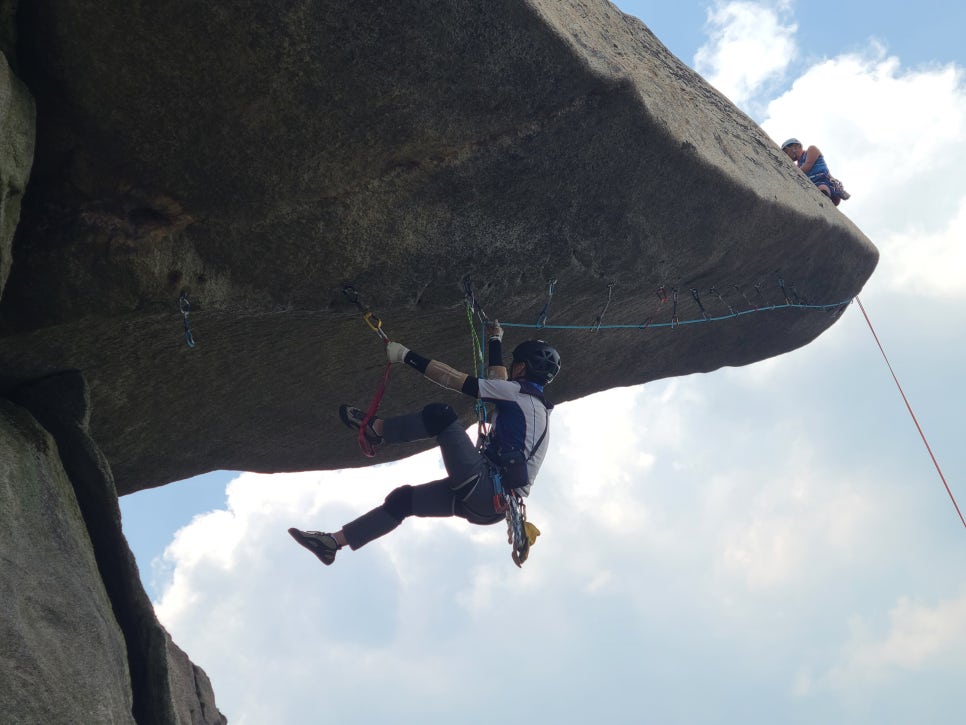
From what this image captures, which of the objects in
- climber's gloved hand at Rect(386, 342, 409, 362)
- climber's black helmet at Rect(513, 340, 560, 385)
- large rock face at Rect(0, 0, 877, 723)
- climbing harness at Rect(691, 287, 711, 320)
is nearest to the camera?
large rock face at Rect(0, 0, 877, 723)

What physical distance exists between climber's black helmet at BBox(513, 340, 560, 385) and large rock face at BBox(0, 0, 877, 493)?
0.41 meters

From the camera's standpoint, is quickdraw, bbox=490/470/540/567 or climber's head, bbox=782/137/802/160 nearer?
quickdraw, bbox=490/470/540/567

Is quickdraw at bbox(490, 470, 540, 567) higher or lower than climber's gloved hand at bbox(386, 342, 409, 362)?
lower

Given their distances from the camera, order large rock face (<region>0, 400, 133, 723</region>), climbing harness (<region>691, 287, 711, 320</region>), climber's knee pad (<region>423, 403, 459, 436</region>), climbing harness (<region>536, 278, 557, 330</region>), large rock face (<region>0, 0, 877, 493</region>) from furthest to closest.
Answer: climbing harness (<region>691, 287, 711, 320</region>) < climbing harness (<region>536, 278, 557, 330</region>) < climber's knee pad (<region>423, 403, 459, 436</region>) < large rock face (<region>0, 0, 877, 493</region>) < large rock face (<region>0, 400, 133, 723</region>)

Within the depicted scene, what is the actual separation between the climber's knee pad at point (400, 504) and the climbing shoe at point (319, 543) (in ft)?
1.28

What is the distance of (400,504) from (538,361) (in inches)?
48.1

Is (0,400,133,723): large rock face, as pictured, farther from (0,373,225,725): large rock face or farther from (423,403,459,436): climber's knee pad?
(423,403,459,436): climber's knee pad

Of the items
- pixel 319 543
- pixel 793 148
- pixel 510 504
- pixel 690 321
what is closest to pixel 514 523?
pixel 510 504

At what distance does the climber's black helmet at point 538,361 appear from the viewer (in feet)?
18.1

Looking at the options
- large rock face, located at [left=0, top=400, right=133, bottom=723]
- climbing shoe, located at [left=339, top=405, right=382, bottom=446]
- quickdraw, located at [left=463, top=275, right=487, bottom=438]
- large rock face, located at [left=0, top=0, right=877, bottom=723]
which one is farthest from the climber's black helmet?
large rock face, located at [left=0, top=400, right=133, bottom=723]

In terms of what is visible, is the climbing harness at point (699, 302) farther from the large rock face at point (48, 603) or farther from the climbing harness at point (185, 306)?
the large rock face at point (48, 603)

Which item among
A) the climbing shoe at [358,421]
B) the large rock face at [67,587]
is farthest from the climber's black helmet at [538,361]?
the large rock face at [67,587]

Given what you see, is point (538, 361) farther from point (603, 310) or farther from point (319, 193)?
point (319, 193)

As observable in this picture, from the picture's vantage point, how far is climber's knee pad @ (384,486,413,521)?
18.3ft
